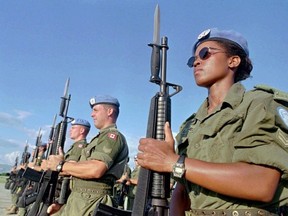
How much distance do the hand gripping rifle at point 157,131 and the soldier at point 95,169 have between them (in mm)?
1800

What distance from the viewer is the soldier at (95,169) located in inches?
158

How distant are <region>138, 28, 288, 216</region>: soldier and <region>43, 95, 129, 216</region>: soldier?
6.23 ft

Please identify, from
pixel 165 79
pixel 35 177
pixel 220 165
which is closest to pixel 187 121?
pixel 165 79

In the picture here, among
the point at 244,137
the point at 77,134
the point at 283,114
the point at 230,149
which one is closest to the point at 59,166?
the point at 77,134

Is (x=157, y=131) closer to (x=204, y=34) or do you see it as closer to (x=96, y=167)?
(x=204, y=34)

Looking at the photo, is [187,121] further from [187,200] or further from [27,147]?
[27,147]

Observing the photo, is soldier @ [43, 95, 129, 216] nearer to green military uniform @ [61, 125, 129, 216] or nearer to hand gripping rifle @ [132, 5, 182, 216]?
green military uniform @ [61, 125, 129, 216]

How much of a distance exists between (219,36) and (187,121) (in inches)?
27.7

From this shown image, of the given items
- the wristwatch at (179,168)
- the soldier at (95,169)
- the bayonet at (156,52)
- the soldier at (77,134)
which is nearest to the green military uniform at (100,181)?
the soldier at (95,169)

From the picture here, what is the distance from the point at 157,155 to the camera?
1838 mm

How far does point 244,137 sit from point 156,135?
2.53 feet

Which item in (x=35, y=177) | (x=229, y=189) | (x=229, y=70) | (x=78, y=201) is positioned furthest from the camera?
(x=35, y=177)

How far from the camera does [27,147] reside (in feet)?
64.2

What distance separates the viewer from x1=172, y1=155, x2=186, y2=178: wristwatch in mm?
1701
